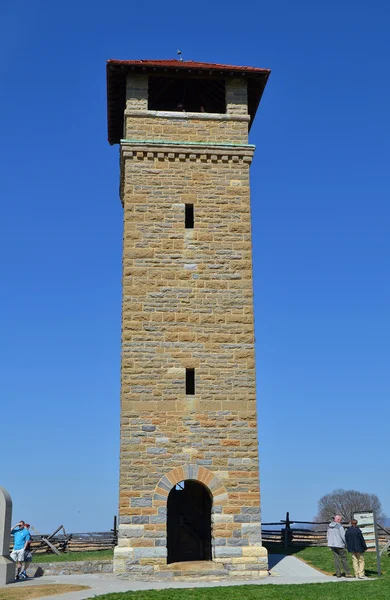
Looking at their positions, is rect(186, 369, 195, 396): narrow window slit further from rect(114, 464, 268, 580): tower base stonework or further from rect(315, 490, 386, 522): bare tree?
rect(315, 490, 386, 522): bare tree

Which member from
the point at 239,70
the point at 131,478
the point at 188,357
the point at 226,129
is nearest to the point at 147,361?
the point at 188,357

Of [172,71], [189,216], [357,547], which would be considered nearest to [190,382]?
[189,216]

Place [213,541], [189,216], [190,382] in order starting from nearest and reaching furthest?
[213,541], [190,382], [189,216]

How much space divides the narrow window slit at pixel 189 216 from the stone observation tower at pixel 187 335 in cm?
4

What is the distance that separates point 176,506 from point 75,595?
650 centimetres

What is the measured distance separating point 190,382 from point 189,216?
4.69 meters

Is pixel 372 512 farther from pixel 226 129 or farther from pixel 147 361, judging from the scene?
pixel 226 129

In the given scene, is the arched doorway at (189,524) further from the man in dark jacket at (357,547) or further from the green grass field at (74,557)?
the man in dark jacket at (357,547)

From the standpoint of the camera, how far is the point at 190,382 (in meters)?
17.3

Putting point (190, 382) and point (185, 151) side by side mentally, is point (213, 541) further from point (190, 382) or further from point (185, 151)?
point (185, 151)

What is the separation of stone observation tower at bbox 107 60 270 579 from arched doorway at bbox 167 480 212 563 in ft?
0.11

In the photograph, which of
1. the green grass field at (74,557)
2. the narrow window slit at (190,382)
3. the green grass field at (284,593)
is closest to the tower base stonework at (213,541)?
the narrow window slit at (190,382)

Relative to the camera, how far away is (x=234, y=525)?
16344 mm

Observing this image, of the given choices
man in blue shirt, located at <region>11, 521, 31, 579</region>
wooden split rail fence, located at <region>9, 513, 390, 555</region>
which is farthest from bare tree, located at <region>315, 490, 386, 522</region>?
man in blue shirt, located at <region>11, 521, 31, 579</region>
